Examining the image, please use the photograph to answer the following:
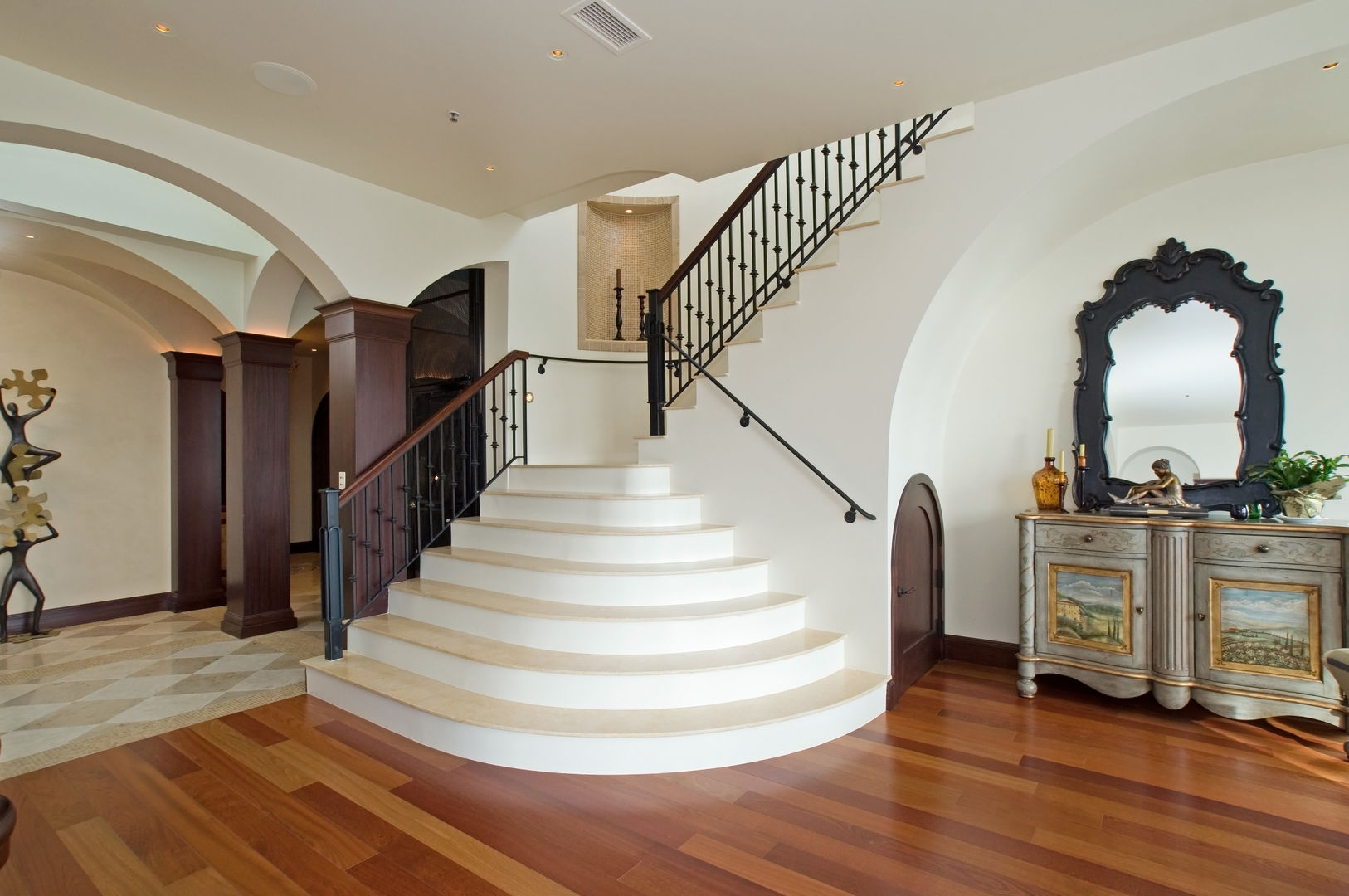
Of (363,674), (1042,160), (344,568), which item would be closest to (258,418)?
(344,568)

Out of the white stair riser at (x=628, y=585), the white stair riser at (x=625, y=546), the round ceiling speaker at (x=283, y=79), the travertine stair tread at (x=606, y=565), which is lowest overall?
the white stair riser at (x=628, y=585)

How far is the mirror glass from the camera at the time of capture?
354 cm

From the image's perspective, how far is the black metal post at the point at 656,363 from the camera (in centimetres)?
470

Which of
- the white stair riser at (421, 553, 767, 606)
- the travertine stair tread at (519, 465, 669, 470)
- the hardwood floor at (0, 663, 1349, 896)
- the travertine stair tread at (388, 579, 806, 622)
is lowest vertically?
the hardwood floor at (0, 663, 1349, 896)

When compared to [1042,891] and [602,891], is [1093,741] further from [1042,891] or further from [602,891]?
[602,891]

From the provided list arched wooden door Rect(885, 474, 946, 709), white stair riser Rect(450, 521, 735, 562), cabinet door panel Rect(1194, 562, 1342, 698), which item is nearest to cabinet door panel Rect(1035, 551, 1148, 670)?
cabinet door panel Rect(1194, 562, 1342, 698)

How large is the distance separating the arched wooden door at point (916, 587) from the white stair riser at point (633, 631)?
0.55 metres

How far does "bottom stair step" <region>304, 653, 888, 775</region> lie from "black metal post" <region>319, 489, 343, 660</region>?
1.87 feet

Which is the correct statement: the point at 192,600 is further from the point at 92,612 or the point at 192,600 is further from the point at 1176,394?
the point at 1176,394

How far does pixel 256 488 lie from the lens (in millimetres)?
5348

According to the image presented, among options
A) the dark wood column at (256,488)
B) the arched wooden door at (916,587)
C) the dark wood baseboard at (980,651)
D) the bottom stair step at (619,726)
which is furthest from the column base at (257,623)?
the dark wood baseboard at (980,651)

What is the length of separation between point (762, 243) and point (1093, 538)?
8.77 ft

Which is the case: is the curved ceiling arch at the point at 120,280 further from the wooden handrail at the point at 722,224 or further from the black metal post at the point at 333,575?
the wooden handrail at the point at 722,224

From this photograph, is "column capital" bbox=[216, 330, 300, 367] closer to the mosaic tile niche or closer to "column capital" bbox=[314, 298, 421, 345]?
"column capital" bbox=[314, 298, 421, 345]
